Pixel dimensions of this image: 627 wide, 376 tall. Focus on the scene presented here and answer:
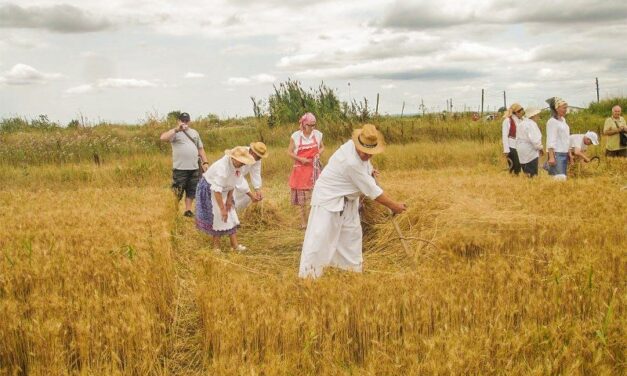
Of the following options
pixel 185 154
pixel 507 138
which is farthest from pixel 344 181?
pixel 507 138

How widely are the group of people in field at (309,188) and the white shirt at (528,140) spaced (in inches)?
119

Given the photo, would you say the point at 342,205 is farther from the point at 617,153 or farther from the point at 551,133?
the point at 617,153

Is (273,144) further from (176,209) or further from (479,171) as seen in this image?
(176,209)

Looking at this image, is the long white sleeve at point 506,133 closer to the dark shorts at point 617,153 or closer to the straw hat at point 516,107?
the straw hat at point 516,107

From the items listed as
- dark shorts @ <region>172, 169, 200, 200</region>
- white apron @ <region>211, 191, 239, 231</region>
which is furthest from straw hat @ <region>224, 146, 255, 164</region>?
dark shorts @ <region>172, 169, 200, 200</region>

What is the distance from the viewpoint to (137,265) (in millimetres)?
4352

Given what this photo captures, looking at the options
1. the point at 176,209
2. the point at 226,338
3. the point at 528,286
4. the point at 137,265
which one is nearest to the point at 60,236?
the point at 137,265

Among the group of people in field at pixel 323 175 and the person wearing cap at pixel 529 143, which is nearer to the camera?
the group of people in field at pixel 323 175

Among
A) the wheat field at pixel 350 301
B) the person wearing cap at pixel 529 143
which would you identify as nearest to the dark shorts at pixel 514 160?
the person wearing cap at pixel 529 143

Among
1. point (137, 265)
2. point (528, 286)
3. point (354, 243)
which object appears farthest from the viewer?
point (354, 243)

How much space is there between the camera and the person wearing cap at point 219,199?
20.8 ft

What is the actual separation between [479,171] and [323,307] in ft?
28.5

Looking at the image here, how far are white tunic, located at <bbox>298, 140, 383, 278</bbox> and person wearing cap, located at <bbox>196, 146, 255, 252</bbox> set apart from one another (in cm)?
149

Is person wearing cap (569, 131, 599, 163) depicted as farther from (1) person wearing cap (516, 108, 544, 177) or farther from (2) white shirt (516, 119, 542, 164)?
(2) white shirt (516, 119, 542, 164)
